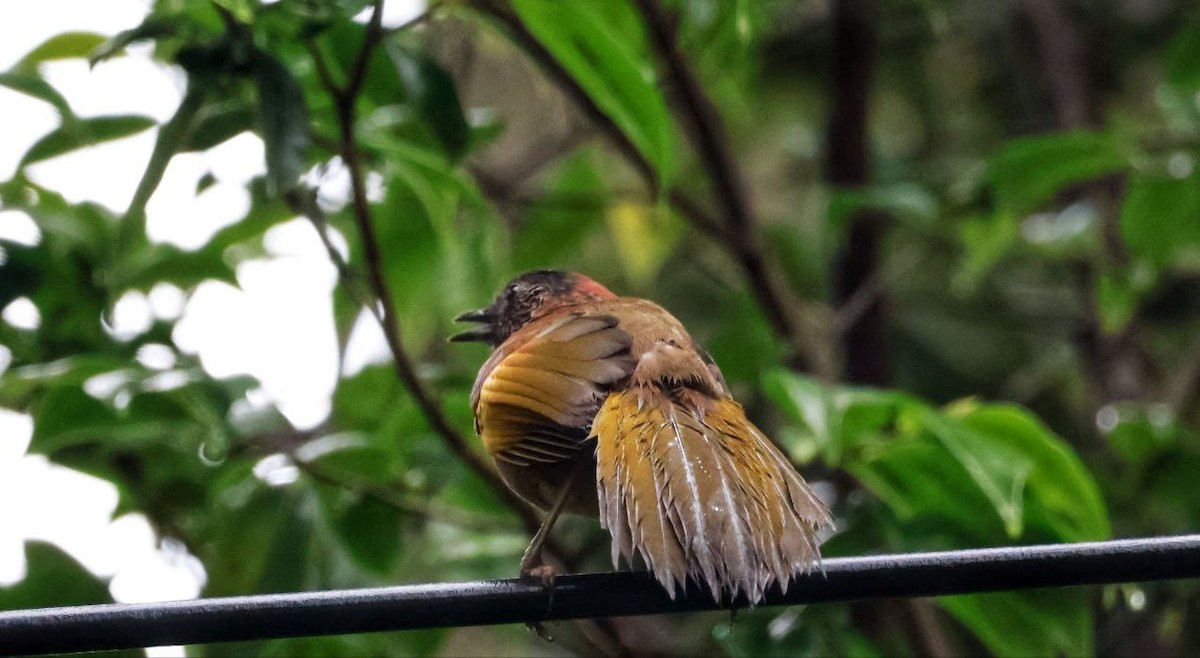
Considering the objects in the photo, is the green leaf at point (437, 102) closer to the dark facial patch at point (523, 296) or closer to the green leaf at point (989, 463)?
the dark facial patch at point (523, 296)

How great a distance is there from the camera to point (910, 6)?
4.98 meters

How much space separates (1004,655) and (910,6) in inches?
126

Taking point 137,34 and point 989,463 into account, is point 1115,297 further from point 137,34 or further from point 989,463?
point 137,34

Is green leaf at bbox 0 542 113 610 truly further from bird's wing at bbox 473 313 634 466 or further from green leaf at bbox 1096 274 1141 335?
green leaf at bbox 1096 274 1141 335

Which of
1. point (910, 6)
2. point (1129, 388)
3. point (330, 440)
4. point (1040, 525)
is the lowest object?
point (1129, 388)

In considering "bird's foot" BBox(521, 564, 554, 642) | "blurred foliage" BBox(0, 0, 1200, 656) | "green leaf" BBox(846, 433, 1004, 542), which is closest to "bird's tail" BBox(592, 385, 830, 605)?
"bird's foot" BBox(521, 564, 554, 642)

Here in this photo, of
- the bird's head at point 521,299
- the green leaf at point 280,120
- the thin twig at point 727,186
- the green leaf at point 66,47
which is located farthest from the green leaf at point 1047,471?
the green leaf at point 66,47

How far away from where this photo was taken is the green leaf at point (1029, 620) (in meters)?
2.38

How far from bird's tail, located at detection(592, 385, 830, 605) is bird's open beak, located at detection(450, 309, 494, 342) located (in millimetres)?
895

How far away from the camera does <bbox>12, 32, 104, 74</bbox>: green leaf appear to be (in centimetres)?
268

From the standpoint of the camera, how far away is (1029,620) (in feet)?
7.93

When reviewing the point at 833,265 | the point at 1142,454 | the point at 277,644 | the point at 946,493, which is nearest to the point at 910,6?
the point at 833,265

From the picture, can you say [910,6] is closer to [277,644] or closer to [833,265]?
[833,265]

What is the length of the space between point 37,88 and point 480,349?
52.7 inches
